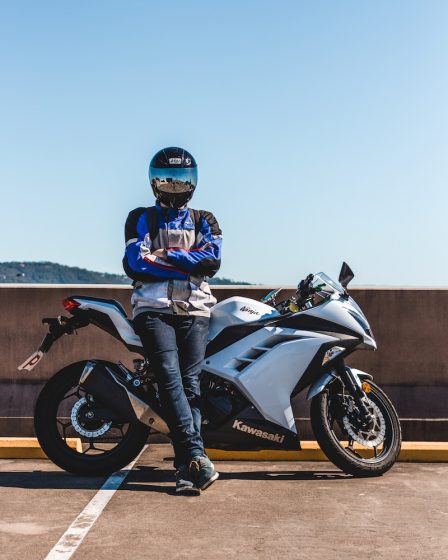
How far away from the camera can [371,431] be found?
20.1 feet

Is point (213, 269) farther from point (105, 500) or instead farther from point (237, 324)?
point (105, 500)

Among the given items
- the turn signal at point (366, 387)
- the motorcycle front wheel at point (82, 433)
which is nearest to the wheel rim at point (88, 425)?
the motorcycle front wheel at point (82, 433)

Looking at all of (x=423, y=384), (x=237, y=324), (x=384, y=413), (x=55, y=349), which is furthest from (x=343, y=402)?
(x=55, y=349)

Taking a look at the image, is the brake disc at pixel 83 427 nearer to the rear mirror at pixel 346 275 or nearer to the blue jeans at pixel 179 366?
the blue jeans at pixel 179 366

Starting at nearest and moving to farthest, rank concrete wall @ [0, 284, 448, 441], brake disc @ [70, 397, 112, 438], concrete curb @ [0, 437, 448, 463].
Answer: brake disc @ [70, 397, 112, 438]
concrete curb @ [0, 437, 448, 463]
concrete wall @ [0, 284, 448, 441]

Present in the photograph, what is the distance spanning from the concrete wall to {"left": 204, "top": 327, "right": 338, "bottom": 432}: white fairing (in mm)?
1302

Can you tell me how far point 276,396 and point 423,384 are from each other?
73.0 inches

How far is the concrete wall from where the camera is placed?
729 centimetres

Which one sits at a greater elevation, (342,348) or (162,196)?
(162,196)

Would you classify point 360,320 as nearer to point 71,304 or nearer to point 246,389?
point 246,389

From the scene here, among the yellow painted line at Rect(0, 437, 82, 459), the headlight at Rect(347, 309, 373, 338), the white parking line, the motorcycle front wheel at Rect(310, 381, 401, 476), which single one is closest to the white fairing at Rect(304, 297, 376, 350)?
the headlight at Rect(347, 309, 373, 338)

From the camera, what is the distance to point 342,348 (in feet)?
20.0

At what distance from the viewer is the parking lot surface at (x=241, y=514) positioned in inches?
170

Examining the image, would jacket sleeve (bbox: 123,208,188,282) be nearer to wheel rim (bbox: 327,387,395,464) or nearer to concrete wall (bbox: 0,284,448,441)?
wheel rim (bbox: 327,387,395,464)
